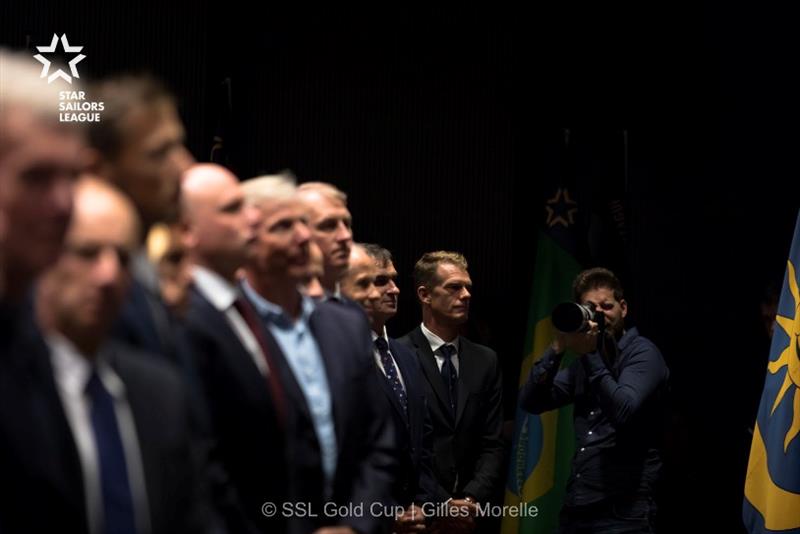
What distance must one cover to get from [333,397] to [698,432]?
4.05 m

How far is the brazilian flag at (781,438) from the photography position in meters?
4.92

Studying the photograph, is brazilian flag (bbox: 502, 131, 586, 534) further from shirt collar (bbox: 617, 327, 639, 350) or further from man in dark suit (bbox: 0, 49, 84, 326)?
man in dark suit (bbox: 0, 49, 84, 326)

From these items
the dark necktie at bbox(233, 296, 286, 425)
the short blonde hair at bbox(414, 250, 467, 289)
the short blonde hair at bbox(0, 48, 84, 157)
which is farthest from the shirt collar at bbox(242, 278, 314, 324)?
the short blonde hair at bbox(414, 250, 467, 289)

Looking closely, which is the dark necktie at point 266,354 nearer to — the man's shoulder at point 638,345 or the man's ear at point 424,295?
the man's shoulder at point 638,345

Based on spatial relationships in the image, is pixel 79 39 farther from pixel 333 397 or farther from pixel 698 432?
pixel 333 397

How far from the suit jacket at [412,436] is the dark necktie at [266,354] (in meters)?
1.42

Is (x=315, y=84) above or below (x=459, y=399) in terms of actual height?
above

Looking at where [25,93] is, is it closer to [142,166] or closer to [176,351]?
[142,166]

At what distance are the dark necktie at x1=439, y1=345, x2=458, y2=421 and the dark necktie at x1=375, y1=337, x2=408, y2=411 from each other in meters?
0.65

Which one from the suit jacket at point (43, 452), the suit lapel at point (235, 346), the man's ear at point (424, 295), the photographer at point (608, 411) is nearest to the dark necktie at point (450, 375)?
the man's ear at point (424, 295)

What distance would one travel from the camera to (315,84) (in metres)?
7.59

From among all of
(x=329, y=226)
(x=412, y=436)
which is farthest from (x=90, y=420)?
(x=412, y=436)

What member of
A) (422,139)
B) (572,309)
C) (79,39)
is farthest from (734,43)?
(79,39)

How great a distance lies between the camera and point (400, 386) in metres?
4.90
